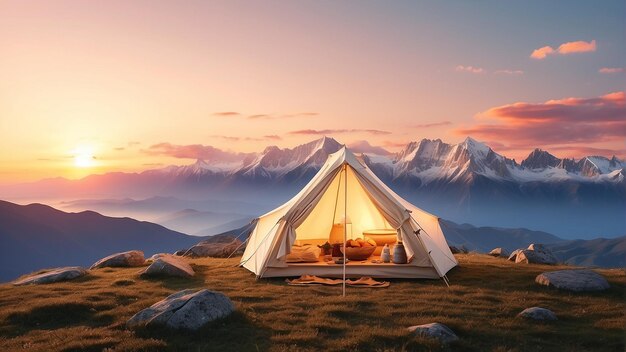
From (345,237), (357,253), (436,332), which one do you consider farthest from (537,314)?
(357,253)

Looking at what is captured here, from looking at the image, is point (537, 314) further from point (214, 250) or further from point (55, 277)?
point (214, 250)

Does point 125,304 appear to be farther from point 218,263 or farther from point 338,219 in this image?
point 338,219

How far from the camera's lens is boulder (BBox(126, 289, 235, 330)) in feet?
36.8

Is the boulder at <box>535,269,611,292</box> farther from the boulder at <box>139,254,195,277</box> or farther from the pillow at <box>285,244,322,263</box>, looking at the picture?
the boulder at <box>139,254,195,277</box>

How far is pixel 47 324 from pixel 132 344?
3.78 m

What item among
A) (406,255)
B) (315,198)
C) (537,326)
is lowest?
(537,326)

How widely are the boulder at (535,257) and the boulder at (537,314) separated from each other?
12.5 meters

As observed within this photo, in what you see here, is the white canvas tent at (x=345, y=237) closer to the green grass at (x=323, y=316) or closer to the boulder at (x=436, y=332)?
the green grass at (x=323, y=316)

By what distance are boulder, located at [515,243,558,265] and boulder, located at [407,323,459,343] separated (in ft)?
50.3

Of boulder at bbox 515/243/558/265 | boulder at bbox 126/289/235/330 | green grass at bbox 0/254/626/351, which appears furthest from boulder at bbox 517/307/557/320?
boulder at bbox 515/243/558/265

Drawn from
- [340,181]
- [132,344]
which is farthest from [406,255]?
[132,344]

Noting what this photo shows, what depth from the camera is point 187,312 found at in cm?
1143

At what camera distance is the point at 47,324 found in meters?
12.6

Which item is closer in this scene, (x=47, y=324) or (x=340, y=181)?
(x=47, y=324)
